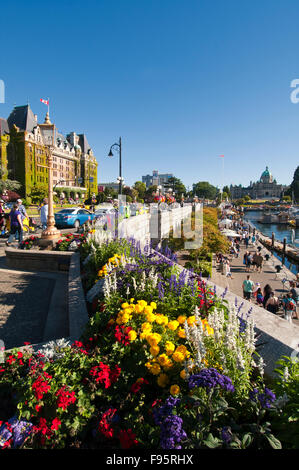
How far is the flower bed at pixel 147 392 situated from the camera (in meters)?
1.96

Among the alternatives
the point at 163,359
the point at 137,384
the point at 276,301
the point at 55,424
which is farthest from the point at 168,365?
the point at 276,301

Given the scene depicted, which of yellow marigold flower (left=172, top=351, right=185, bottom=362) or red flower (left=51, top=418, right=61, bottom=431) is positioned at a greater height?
yellow marigold flower (left=172, top=351, right=185, bottom=362)

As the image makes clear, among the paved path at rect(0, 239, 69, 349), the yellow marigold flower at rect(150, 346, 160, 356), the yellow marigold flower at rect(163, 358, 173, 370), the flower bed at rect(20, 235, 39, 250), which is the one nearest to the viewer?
the yellow marigold flower at rect(163, 358, 173, 370)

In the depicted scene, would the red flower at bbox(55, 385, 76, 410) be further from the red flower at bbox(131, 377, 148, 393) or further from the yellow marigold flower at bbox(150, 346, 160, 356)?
the yellow marigold flower at bbox(150, 346, 160, 356)

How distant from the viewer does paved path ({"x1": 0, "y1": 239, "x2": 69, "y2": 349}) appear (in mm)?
4566

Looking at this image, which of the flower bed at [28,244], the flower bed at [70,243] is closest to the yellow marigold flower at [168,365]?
the flower bed at [70,243]

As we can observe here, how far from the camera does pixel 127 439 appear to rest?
6.79 ft

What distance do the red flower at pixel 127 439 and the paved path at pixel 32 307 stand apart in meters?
2.66

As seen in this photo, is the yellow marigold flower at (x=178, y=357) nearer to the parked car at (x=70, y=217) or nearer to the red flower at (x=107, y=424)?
the red flower at (x=107, y=424)

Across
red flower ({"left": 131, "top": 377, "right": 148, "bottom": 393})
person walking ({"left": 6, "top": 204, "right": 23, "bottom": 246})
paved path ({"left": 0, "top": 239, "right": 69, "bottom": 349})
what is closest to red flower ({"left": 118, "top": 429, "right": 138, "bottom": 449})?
red flower ({"left": 131, "top": 377, "right": 148, "bottom": 393})

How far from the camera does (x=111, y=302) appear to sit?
3963 millimetres

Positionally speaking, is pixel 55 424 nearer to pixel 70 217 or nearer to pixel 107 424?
pixel 107 424

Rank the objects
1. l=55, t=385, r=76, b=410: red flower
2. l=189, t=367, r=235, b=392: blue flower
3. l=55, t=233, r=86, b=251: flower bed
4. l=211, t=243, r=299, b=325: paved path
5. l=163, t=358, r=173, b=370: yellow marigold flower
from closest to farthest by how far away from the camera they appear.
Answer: l=189, t=367, r=235, b=392: blue flower, l=55, t=385, r=76, b=410: red flower, l=163, t=358, r=173, b=370: yellow marigold flower, l=55, t=233, r=86, b=251: flower bed, l=211, t=243, r=299, b=325: paved path

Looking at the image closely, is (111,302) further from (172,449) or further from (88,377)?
(172,449)
